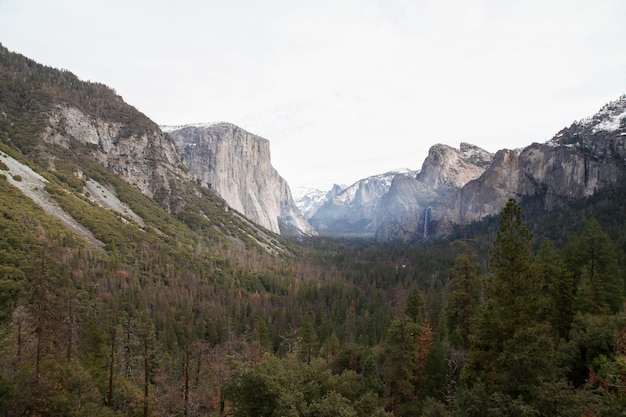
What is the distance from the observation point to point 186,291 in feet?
278

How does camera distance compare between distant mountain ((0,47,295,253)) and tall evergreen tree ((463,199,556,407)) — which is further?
distant mountain ((0,47,295,253))

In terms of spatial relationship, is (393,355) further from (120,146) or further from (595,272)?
(120,146)

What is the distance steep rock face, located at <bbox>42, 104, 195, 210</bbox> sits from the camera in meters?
135

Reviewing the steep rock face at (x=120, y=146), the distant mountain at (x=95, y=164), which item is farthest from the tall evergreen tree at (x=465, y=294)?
the steep rock face at (x=120, y=146)

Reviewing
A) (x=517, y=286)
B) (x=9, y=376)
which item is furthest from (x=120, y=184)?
(x=517, y=286)

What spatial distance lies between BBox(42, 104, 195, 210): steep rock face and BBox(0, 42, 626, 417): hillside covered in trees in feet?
14.6

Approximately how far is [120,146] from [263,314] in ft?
385

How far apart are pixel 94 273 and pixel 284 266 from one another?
6682cm

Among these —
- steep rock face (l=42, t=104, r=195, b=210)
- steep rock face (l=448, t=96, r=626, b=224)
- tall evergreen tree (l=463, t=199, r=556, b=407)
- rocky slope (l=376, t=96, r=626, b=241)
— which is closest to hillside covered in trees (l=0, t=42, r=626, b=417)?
tall evergreen tree (l=463, t=199, r=556, b=407)

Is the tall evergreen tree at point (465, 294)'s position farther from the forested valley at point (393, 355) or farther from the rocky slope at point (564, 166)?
the rocky slope at point (564, 166)

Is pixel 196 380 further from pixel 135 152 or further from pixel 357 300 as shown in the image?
pixel 135 152

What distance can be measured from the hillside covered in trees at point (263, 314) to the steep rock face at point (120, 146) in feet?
14.6

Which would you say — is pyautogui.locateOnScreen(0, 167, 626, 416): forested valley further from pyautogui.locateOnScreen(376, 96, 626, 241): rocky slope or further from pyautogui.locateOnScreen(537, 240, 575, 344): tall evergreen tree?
pyautogui.locateOnScreen(376, 96, 626, 241): rocky slope

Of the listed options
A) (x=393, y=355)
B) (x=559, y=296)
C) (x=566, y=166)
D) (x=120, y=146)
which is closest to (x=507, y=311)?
(x=393, y=355)
